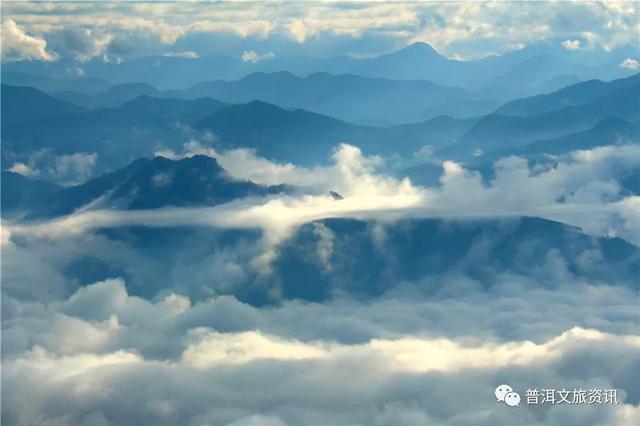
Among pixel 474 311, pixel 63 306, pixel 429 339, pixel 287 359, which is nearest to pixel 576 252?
pixel 474 311

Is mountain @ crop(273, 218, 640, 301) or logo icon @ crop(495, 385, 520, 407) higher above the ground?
mountain @ crop(273, 218, 640, 301)

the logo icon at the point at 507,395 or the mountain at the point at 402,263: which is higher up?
the mountain at the point at 402,263

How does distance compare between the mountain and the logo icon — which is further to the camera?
the mountain

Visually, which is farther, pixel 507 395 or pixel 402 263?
pixel 402 263

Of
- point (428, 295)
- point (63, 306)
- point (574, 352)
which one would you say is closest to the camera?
point (574, 352)

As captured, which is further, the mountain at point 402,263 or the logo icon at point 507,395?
the mountain at point 402,263

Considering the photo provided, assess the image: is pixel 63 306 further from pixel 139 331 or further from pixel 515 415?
pixel 515 415

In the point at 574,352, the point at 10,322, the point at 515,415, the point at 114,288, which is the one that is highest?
the point at 114,288

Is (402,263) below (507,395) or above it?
above

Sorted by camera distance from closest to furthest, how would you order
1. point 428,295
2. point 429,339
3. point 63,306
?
1. point 429,339
2. point 63,306
3. point 428,295

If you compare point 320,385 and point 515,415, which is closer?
point 515,415

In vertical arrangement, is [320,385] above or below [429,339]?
below
